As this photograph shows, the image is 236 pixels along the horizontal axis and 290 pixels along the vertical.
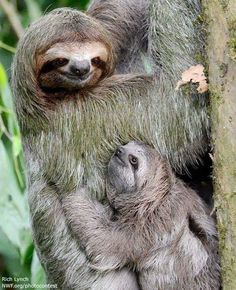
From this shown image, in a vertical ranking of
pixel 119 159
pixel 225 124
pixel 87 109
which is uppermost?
pixel 87 109

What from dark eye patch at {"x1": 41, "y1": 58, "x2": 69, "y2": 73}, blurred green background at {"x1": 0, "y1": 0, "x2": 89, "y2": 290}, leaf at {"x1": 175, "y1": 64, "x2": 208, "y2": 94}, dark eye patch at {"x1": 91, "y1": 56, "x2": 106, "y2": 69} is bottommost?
blurred green background at {"x1": 0, "y1": 0, "x2": 89, "y2": 290}

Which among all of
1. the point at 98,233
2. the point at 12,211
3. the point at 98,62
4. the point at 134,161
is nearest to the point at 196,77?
the point at 134,161

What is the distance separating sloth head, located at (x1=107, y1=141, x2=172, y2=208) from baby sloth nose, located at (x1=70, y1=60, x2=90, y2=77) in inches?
23.9

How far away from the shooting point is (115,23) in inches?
245

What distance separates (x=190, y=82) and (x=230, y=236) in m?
1.23

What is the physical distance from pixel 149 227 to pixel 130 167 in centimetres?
42

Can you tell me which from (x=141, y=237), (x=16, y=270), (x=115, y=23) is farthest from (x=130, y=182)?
(x=16, y=270)

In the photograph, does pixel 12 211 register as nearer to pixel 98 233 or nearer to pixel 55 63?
pixel 98 233

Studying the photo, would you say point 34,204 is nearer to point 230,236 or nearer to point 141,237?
point 141,237

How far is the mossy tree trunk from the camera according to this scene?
14.8ft

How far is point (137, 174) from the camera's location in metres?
5.28

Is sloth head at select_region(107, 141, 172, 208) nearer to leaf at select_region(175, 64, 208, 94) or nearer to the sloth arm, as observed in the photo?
the sloth arm

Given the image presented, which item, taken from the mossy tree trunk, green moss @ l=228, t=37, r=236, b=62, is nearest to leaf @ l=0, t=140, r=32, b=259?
the mossy tree trunk

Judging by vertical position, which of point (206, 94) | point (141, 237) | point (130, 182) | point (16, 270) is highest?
point (206, 94)
